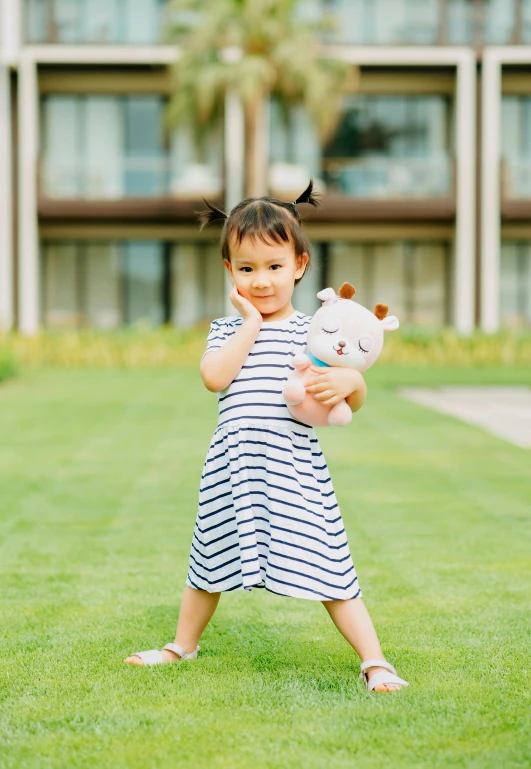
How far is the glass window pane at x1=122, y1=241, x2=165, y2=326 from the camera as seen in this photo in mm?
31641

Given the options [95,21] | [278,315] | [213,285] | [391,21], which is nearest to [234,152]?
[213,285]

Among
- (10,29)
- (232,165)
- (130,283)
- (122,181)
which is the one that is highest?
(10,29)

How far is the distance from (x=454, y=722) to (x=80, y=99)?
2931cm

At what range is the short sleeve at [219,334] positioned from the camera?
3771mm

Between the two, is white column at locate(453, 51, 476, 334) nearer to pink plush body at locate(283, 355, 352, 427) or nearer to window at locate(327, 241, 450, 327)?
window at locate(327, 241, 450, 327)

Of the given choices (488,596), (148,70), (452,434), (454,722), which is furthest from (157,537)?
(148,70)

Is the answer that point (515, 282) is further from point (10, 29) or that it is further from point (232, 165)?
point (10, 29)

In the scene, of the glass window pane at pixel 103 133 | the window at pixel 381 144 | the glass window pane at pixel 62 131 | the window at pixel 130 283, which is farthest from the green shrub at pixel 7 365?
the window at pixel 381 144

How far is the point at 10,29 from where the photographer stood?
2883cm

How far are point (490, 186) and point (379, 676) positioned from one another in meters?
27.4

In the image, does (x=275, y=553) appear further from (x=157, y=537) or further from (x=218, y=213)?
(x=157, y=537)

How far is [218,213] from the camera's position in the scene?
391 centimetres

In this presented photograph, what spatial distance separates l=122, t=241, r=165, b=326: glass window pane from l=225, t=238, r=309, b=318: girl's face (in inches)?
1103

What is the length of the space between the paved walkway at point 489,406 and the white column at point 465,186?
11470 mm
